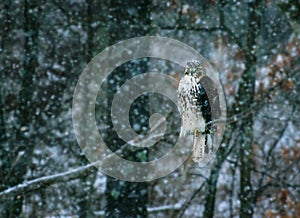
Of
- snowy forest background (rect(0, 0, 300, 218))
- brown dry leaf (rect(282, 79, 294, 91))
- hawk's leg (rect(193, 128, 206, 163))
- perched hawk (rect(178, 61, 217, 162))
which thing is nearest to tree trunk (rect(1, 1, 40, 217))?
snowy forest background (rect(0, 0, 300, 218))

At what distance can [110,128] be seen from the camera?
4957 mm

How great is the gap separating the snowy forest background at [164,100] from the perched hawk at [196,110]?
3871 mm

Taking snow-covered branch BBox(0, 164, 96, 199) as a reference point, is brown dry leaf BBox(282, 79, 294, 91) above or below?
above

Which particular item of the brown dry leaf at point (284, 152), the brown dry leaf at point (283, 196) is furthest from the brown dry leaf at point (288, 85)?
the brown dry leaf at point (283, 196)

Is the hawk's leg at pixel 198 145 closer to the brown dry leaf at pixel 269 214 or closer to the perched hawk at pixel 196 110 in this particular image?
the perched hawk at pixel 196 110

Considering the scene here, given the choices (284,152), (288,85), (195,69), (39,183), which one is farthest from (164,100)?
(195,69)

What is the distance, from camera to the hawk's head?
2.20 meters

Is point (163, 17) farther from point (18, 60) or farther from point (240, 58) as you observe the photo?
point (18, 60)

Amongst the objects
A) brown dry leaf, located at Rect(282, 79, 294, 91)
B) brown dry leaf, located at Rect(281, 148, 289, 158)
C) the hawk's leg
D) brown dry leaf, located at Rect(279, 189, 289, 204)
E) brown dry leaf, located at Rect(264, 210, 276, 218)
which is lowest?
the hawk's leg

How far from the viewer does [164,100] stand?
25.8 feet

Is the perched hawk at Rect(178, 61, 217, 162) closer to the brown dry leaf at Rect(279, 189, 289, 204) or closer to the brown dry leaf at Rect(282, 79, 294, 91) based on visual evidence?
the brown dry leaf at Rect(282, 79, 294, 91)

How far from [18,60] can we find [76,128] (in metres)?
1.23

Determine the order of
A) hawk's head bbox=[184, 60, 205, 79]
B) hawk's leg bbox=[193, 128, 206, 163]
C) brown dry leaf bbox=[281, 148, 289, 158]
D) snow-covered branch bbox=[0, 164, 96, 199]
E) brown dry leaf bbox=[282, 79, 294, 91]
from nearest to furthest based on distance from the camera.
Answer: hawk's leg bbox=[193, 128, 206, 163] < hawk's head bbox=[184, 60, 205, 79] < snow-covered branch bbox=[0, 164, 96, 199] < brown dry leaf bbox=[282, 79, 294, 91] < brown dry leaf bbox=[281, 148, 289, 158]

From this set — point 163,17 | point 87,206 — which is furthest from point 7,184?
point 163,17
